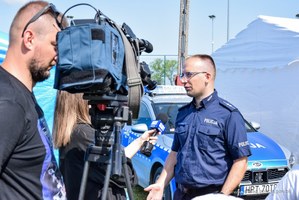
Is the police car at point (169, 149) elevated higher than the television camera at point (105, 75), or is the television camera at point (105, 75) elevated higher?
the television camera at point (105, 75)

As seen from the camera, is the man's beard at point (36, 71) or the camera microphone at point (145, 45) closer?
the man's beard at point (36, 71)

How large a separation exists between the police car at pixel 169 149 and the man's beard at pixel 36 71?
2076 millimetres

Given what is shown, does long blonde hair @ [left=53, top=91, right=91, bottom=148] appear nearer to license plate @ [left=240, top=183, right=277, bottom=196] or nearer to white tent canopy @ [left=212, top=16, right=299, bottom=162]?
license plate @ [left=240, top=183, right=277, bottom=196]

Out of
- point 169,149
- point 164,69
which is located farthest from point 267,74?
point 164,69

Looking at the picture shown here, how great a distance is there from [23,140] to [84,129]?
2.59 feet

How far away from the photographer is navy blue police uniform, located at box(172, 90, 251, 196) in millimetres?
2613

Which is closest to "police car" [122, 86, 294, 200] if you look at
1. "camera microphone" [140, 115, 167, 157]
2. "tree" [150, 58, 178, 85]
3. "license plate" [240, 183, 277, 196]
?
"license plate" [240, 183, 277, 196]

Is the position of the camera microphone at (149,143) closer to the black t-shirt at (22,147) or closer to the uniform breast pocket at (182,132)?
the uniform breast pocket at (182,132)

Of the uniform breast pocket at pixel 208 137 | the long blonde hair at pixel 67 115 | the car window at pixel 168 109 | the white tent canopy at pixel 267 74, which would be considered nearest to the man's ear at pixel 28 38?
the long blonde hair at pixel 67 115

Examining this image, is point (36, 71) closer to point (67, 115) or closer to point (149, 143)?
point (67, 115)

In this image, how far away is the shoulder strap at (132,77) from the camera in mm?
1560

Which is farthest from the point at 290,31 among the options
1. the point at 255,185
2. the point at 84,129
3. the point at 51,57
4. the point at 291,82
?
the point at 51,57

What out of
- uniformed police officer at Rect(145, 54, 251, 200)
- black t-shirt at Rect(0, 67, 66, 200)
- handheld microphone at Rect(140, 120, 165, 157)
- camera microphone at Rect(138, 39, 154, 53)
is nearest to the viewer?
black t-shirt at Rect(0, 67, 66, 200)

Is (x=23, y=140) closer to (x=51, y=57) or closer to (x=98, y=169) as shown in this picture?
(x=51, y=57)
